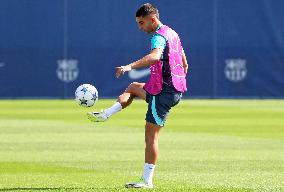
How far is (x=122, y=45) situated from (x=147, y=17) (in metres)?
23.2

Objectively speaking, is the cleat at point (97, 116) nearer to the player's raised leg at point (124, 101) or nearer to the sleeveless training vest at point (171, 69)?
the player's raised leg at point (124, 101)

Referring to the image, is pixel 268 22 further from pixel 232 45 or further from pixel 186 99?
pixel 186 99

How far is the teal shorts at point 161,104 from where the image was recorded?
437 inches

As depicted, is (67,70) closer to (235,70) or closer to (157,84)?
(235,70)

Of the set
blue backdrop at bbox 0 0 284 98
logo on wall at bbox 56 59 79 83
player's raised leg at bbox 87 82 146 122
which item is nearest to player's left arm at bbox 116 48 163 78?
player's raised leg at bbox 87 82 146 122

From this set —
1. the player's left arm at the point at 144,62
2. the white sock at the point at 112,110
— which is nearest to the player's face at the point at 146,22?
the player's left arm at the point at 144,62

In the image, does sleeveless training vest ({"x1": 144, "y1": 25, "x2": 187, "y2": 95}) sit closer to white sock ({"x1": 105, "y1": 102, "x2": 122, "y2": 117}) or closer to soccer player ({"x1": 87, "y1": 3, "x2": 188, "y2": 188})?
soccer player ({"x1": 87, "y1": 3, "x2": 188, "y2": 188})

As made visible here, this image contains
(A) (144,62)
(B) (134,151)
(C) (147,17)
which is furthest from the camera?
(B) (134,151)

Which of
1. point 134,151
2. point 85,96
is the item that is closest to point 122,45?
point 134,151

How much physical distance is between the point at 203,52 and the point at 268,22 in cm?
248

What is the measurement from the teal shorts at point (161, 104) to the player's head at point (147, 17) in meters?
0.67

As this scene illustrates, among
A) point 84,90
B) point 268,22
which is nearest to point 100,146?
point 84,90

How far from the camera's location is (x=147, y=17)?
11.0 m

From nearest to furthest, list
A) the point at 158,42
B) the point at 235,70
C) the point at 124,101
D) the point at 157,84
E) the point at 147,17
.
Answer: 1. the point at 158,42
2. the point at 147,17
3. the point at 157,84
4. the point at 124,101
5. the point at 235,70
